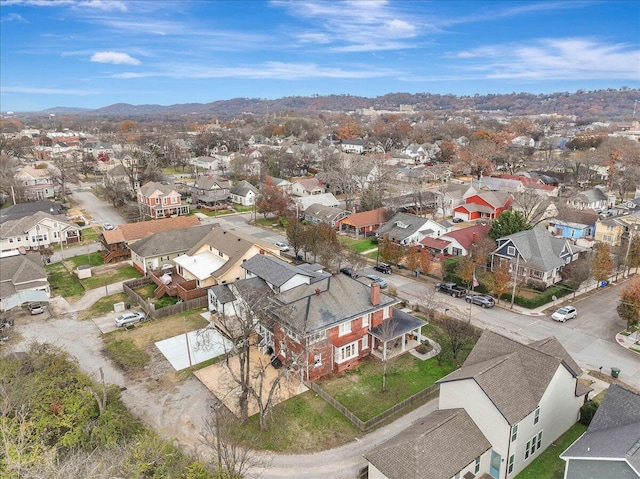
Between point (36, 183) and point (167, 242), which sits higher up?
point (36, 183)

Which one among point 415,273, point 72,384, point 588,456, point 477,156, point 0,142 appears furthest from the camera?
point 0,142

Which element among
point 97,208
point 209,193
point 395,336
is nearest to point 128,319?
point 395,336

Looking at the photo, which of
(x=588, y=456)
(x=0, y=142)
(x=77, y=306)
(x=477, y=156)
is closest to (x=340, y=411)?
(x=588, y=456)

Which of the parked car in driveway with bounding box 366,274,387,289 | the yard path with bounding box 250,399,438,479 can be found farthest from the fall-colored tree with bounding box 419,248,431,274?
the yard path with bounding box 250,399,438,479

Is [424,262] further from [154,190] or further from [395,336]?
[154,190]

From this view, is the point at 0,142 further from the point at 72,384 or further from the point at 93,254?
the point at 72,384

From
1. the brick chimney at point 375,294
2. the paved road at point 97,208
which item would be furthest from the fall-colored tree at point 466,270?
the paved road at point 97,208

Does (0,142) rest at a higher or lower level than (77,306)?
higher

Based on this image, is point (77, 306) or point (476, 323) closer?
point (476, 323)
